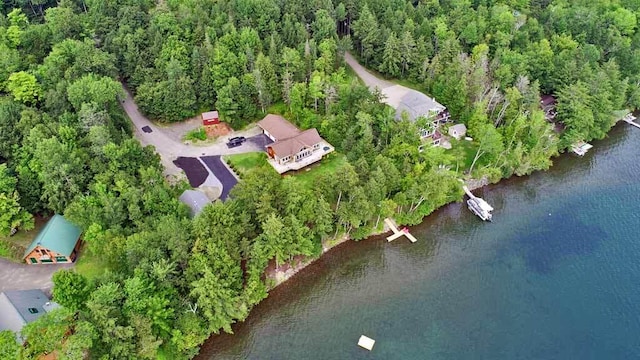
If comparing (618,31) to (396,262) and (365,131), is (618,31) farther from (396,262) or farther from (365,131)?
(396,262)

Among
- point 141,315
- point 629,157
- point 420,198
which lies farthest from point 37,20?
point 629,157

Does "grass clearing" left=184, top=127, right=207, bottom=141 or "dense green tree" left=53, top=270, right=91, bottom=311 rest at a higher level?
"dense green tree" left=53, top=270, right=91, bottom=311

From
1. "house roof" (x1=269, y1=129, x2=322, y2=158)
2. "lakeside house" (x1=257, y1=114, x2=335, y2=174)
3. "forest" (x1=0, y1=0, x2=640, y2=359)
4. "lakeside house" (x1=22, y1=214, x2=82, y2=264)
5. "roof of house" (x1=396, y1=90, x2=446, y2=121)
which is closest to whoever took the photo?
"forest" (x1=0, y1=0, x2=640, y2=359)

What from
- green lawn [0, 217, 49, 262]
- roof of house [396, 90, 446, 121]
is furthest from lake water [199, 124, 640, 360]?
green lawn [0, 217, 49, 262]

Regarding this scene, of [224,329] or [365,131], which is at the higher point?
[365,131]

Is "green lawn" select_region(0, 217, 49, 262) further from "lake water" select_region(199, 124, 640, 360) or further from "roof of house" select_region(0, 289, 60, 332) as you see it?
"lake water" select_region(199, 124, 640, 360)

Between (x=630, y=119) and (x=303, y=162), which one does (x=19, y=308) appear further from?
(x=630, y=119)
